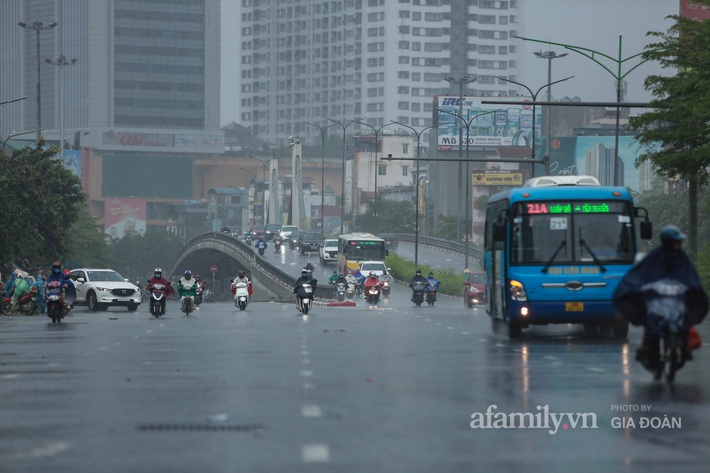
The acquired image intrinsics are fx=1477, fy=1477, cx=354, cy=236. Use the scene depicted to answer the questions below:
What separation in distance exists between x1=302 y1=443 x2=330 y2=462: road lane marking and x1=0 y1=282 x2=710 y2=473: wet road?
0.01 m

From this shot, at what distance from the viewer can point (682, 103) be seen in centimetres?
3991

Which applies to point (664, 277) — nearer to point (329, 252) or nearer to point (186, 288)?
point (186, 288)

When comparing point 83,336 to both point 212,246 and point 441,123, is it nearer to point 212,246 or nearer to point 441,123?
point 212,246

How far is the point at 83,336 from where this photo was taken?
28766mm

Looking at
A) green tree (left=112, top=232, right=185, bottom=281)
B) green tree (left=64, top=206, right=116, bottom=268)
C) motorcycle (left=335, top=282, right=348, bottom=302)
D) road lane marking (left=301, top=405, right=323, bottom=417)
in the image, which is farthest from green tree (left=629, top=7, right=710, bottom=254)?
green tree (left=112, top=232, right=185, bottom=281)

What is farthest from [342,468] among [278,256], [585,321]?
[278,256]

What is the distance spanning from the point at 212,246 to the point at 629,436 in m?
128

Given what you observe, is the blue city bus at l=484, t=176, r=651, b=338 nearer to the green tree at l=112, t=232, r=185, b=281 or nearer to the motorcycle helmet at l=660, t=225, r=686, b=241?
the motorcycle helmet at l=660, t=225, r=686, b=241

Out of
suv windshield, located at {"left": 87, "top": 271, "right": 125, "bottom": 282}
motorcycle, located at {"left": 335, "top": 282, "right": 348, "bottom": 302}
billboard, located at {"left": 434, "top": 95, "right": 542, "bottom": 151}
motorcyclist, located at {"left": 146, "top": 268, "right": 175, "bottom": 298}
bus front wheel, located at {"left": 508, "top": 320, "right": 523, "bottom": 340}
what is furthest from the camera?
billboard, located at {"left": 434, "top": 95, "right": 542, "bottom": 151}

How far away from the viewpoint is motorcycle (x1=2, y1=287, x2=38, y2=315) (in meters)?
44.5

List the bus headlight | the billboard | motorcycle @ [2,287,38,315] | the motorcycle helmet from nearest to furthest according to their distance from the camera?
the motorcycle helmet, the bus headlight, motorcycle @ [2,287,38,315], the billboard

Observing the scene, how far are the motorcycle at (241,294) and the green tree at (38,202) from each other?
13549 millimetres

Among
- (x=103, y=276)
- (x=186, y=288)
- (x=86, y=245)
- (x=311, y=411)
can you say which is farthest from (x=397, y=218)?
(x=311, y=411)

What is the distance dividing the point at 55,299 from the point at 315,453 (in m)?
27.3
